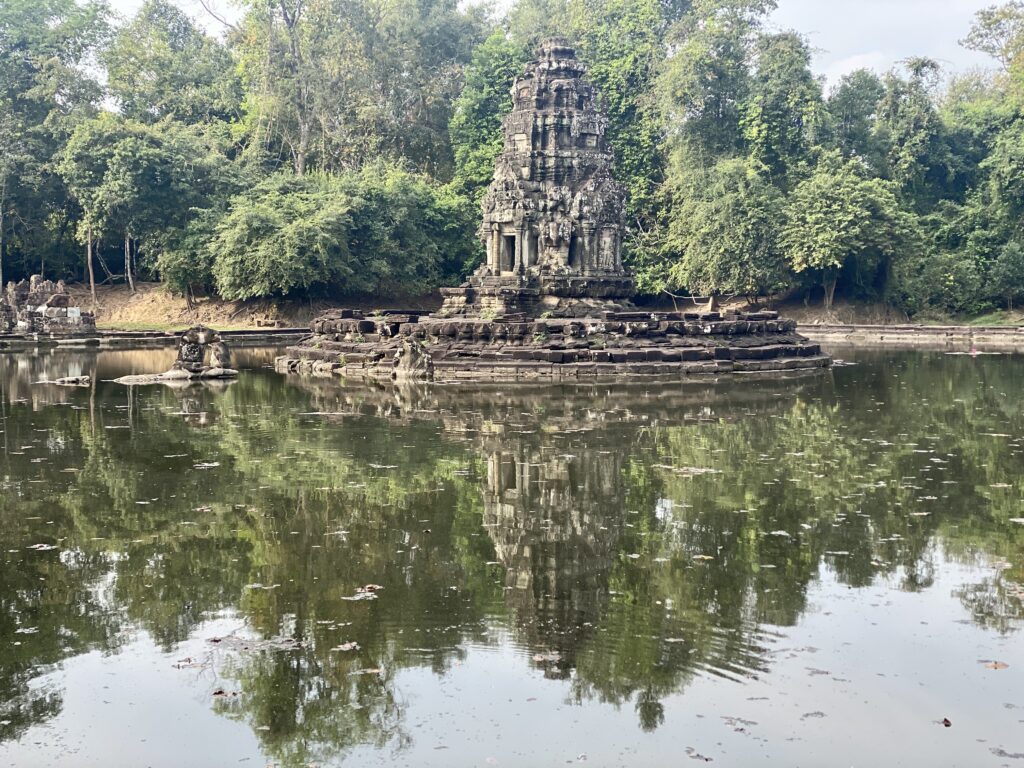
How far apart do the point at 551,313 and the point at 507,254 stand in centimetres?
310

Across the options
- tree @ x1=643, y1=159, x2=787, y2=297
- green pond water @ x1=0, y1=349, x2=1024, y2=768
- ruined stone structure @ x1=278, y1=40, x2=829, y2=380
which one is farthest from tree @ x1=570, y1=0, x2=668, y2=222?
green pond water @ x1=0, y1=349, x2=1024, y2=768

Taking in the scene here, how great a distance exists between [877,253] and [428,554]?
118ft

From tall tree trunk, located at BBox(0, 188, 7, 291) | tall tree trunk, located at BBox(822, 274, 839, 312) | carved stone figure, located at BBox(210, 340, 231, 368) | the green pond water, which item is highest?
tall tree trunk, located at BBox(0, 188, 7, 291)

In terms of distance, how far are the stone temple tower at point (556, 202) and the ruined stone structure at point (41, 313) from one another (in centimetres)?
1645

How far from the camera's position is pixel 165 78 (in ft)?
158

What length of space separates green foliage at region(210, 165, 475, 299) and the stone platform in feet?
43.8

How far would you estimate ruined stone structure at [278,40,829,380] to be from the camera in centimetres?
2266

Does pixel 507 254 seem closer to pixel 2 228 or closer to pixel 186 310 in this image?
pixel 186 310

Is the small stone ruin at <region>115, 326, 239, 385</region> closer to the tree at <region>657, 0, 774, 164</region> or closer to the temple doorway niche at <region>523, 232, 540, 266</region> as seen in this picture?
the temple doorway niche at <region>523, 232, 540, 266</region>

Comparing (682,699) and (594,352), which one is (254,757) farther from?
(594,352)

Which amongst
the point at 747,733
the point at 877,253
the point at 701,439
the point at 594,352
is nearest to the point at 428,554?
the point at 747,733

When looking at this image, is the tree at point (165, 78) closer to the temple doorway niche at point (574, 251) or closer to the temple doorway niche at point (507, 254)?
the temple doorway niche at point (507, 254)

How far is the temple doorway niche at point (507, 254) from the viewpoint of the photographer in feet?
91.1

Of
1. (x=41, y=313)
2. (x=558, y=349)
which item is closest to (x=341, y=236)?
(x=41, y=313)
